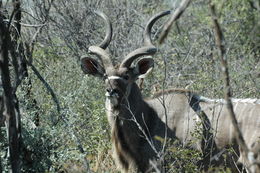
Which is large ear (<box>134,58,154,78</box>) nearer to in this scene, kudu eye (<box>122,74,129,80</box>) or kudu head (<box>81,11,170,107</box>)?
kudu head (<box>81,11,170,107</box>)

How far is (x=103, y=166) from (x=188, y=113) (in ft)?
3.47

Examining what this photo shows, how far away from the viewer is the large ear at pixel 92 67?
5.09m

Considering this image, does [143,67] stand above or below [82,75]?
below

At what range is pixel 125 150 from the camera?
4938 millimetres

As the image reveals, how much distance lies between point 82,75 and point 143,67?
1.88 m

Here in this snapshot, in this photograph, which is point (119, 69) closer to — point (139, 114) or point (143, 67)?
point (143, 67)

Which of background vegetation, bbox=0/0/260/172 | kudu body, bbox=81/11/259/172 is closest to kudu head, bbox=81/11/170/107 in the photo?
kudu body, bbox=81/11/259/172

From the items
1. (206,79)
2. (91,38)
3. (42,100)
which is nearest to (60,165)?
(42,100)

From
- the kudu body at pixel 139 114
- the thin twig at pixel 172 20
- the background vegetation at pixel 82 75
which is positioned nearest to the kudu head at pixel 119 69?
the kudu body at pixel 139 114

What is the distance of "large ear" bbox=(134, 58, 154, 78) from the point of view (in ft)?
16.8

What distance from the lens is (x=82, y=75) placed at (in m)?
6.95

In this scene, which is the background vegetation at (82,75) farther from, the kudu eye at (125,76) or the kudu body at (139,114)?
the kudu eye at (125,76)

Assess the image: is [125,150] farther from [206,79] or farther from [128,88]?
[206,79]

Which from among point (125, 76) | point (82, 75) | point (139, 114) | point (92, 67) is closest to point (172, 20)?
point (125, 76)
